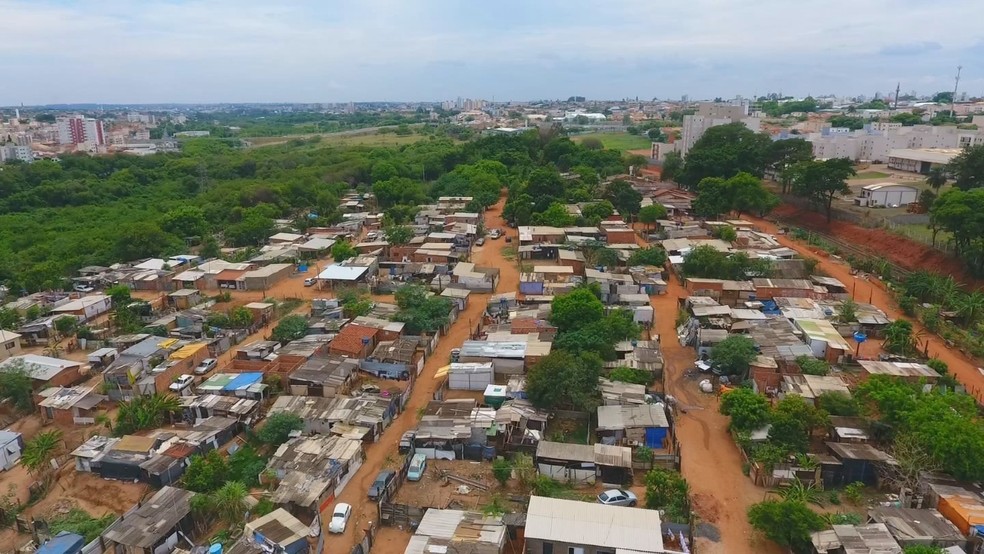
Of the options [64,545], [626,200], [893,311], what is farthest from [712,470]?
[626,200]

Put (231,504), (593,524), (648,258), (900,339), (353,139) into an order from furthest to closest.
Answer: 1. (353,139)
2. (648,258)
3. (900,339)
4. (231,504)
5. (593,524)

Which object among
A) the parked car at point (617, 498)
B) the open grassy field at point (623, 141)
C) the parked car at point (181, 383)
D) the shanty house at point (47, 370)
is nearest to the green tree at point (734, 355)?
the parked car at point (617, 498)

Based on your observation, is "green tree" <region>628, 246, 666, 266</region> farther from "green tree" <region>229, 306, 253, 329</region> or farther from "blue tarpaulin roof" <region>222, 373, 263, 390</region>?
"blue tarpaulin roof" <region>222, 373, 263, 390</region>

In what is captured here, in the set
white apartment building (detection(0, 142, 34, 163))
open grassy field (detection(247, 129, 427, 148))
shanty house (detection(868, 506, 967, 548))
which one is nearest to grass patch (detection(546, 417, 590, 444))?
shanty house (detection(868, 506, 967, 548))

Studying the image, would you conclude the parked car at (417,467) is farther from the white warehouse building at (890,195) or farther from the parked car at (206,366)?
the white warehouse building at (890,195)

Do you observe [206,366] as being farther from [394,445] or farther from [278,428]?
[394,445]

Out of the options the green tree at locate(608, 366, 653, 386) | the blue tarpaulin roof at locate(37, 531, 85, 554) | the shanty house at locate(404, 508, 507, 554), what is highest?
the green tree at locate(608, 366, 653, 386)
